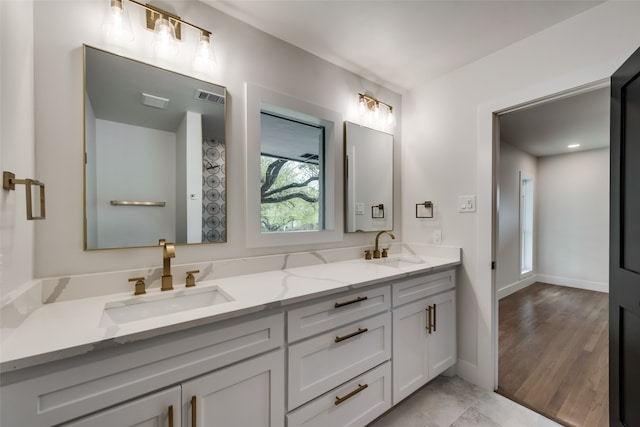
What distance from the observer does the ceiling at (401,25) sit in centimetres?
148

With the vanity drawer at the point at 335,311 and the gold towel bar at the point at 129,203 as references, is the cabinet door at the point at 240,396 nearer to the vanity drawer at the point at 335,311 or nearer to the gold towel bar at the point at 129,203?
the vanity drawer at the point at 335,311

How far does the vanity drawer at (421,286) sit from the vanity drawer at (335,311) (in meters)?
0.09

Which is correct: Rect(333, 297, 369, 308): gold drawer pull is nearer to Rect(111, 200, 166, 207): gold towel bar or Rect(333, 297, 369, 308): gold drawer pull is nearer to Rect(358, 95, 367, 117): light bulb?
Rect(111, 200, 166, 207): gold towel bar

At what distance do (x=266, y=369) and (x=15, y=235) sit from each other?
1.00 meters

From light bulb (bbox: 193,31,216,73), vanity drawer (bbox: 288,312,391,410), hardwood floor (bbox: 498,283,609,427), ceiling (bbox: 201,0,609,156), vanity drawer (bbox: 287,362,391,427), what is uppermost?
ceiling (bbox: 201,0,609,156)

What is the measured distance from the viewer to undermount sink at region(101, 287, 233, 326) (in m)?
1.11

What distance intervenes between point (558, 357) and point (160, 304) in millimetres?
3089

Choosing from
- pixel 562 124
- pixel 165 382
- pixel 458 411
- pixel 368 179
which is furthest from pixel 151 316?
pixel 562 124

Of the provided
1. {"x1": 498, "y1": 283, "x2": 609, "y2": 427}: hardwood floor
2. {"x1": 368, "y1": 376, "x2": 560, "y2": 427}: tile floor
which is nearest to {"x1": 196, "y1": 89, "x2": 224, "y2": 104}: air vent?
{"x1": 368, "y1": 376, "x2": 560, "y2": 427}: tile floor

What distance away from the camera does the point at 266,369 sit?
108 centimetres

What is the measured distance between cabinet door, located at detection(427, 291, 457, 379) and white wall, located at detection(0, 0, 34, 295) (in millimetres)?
2035

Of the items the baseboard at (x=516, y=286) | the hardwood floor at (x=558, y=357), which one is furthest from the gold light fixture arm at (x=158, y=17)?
the baseboard at (x=516, y=286)

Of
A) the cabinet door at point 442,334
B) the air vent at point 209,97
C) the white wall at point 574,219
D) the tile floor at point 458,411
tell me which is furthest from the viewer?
the white wall at point 574,219

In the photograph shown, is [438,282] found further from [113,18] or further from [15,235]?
[113,18]
